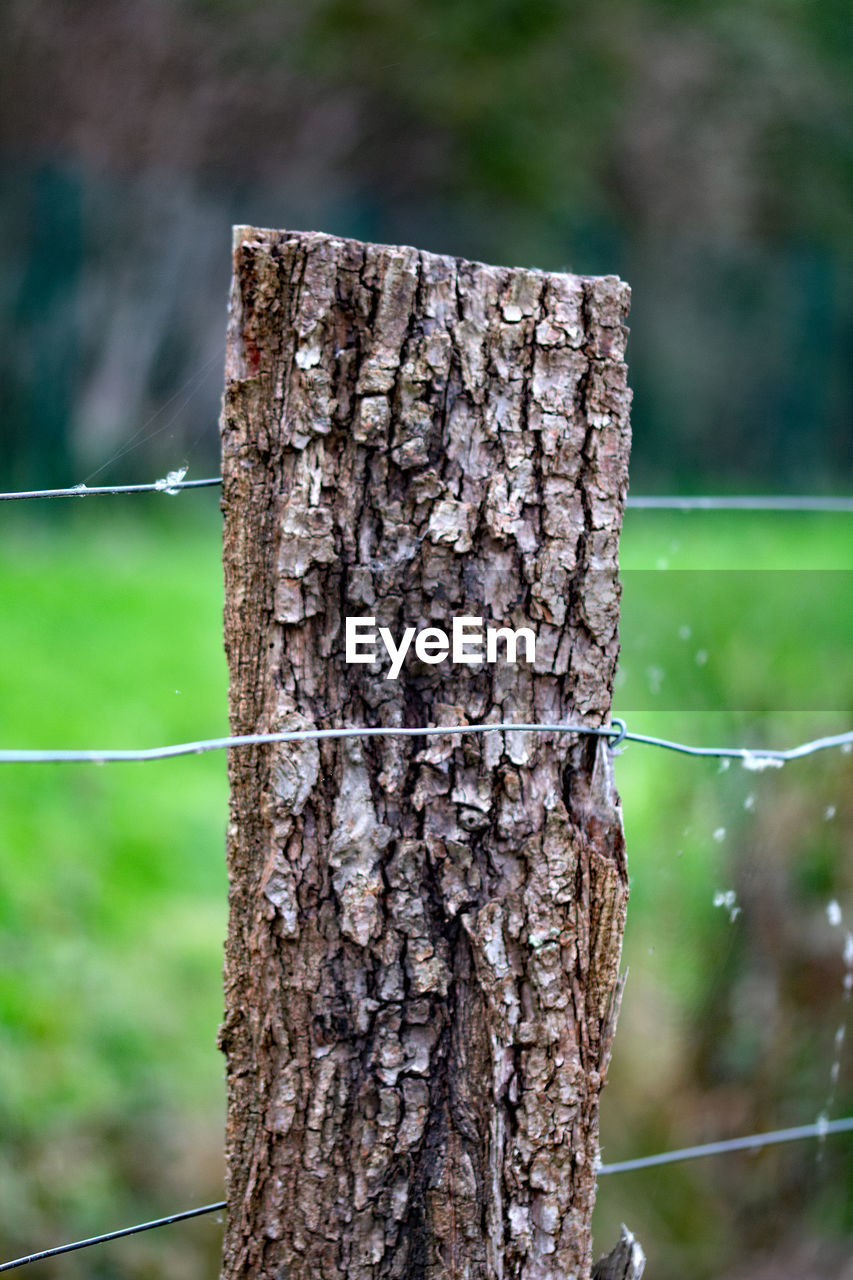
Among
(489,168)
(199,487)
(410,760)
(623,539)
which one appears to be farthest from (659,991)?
(489,168)

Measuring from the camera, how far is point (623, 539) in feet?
23.9

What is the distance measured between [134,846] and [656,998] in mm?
1700

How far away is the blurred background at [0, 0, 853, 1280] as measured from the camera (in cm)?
258

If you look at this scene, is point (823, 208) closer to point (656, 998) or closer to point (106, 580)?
point (106, 580)

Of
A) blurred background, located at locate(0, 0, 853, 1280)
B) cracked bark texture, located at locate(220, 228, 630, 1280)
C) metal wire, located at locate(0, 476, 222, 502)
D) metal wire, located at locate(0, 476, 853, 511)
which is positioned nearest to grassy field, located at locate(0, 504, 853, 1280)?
blurred background, located at locate(0, 0, 853, 1280)

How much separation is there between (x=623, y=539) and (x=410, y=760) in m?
6.18

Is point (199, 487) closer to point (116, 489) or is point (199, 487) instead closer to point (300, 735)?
point (116, 489)

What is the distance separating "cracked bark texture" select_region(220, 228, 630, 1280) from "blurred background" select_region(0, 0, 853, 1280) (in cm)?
29

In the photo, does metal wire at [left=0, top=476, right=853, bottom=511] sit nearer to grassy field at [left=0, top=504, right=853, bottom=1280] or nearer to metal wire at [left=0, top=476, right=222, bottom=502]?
metal wire at [left=0, top=476, right=222, bottom=502]

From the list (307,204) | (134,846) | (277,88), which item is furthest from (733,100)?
(134,846)

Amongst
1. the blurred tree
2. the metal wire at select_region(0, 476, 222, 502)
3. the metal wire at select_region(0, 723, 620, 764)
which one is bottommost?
the metal wire at select_region(0, 723, 620, 764)

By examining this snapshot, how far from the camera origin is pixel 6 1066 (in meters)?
2.59

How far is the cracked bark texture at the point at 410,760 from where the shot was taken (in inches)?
48.6

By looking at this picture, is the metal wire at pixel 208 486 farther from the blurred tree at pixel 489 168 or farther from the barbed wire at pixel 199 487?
the blurred tree at pixel 489 168
